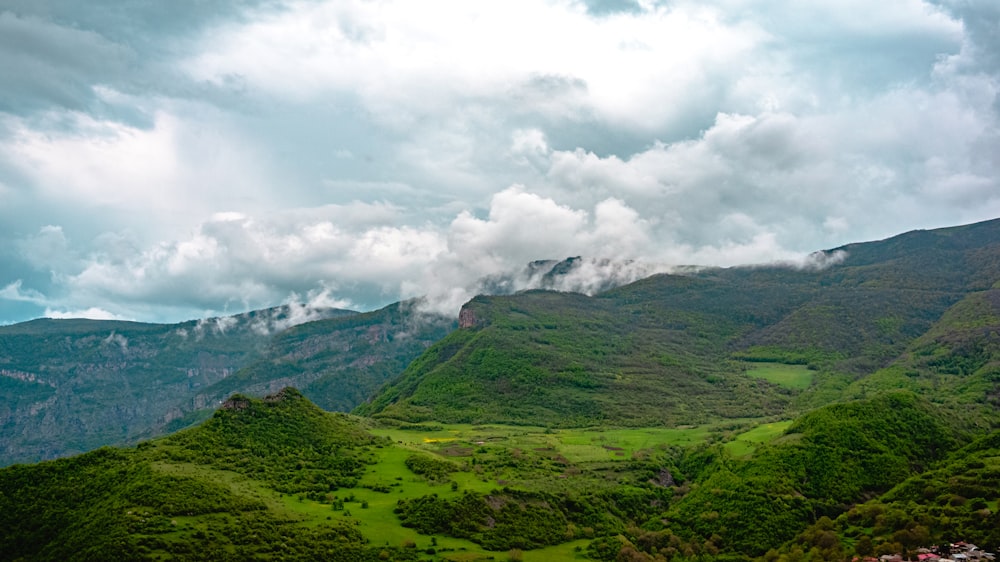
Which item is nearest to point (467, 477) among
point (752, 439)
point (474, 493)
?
point (474, 493)

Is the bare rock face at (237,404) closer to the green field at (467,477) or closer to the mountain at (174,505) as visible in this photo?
the mountain at (174,505)

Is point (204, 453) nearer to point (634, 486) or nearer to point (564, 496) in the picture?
point (564, 496)

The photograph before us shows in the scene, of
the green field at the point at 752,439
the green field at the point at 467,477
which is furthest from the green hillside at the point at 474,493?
the green field at the point at 752,439

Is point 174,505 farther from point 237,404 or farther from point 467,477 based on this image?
point 467,477

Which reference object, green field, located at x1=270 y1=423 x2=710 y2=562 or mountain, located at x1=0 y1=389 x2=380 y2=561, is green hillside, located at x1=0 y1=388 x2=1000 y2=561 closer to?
mountain, located at x1=0 y1=389 x2=380 y2=561

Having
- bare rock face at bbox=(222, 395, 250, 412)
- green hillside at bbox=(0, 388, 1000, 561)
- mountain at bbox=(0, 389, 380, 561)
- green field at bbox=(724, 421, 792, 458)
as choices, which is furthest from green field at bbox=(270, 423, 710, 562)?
bare rock face at bbox=(222, 395, 250, 412)

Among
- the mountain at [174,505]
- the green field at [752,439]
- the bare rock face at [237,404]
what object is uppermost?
A: the bare rock face at [237,404]

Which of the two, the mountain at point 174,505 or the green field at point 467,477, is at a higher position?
the mountain at point 174,505

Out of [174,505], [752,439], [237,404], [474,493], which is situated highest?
[237,404]

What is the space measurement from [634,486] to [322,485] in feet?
224

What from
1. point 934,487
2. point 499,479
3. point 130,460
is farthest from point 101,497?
point 934,487

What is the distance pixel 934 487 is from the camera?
339 ft

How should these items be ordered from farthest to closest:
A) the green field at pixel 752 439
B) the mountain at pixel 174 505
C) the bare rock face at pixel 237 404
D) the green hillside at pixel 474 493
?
the green field at pixel 752 439 → the bare rock face at pixel 237 404 → the green hillside at pixel 474 493 → the mountain at pixel 174 505

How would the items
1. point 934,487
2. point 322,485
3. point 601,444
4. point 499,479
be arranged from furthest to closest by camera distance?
point 601,444, point 499,479, point 322,485, point 934,487
